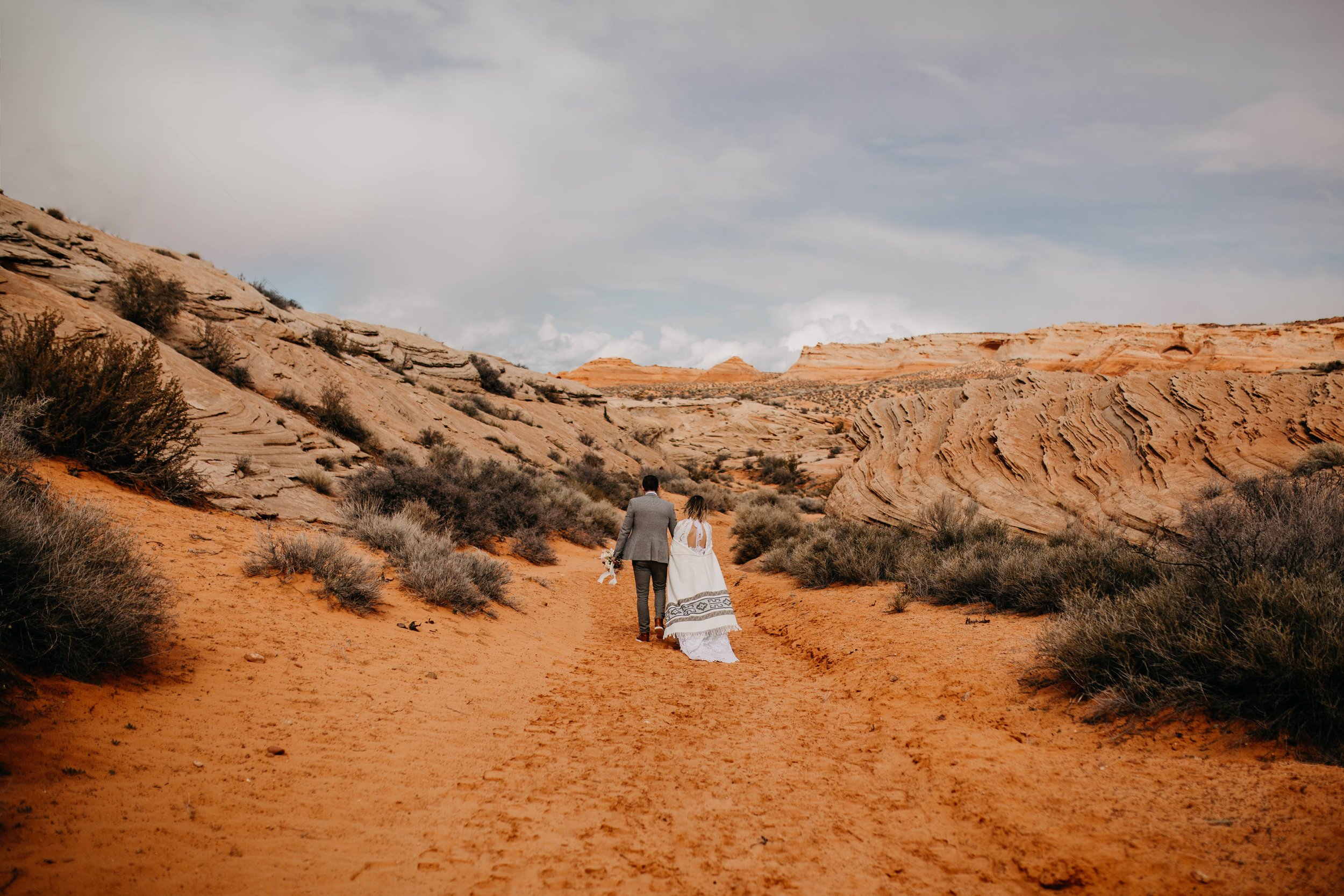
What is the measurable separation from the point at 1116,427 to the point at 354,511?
12.7 meters

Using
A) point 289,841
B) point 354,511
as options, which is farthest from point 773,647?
point 354,511

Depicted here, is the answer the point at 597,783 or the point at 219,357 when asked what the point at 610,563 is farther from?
the point at 219,357

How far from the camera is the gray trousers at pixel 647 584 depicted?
7469 millimetres

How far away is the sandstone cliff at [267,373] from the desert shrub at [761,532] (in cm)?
860

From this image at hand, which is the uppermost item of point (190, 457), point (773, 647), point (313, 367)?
point (313, 367)

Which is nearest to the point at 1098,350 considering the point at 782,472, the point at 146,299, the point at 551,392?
the point at 782,472

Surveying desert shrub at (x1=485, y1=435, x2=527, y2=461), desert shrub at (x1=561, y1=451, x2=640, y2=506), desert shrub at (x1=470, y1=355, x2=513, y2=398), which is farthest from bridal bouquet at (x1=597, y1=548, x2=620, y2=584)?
desert shrub at (x1=470, y1=355, x2=513, y2=398)

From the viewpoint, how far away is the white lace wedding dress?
6.88m

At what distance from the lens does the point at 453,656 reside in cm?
578

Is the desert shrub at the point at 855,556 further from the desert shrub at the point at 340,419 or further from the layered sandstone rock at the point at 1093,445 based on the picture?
the desert shrub at the point at 340,419

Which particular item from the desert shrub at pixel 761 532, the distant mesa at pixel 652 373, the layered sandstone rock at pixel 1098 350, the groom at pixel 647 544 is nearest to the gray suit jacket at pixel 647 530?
the groom at pixel 647 544

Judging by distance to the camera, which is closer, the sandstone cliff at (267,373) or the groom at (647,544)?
the groom at (647,544)

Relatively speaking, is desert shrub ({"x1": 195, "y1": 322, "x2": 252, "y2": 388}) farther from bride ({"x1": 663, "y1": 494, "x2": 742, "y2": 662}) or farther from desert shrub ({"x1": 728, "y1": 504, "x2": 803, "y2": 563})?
Result: desert shrub ({"x1": 728, "y1": 504, "x2": 803, "y2": 563})

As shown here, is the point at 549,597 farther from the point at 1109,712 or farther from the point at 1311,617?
the point at 1311,617
